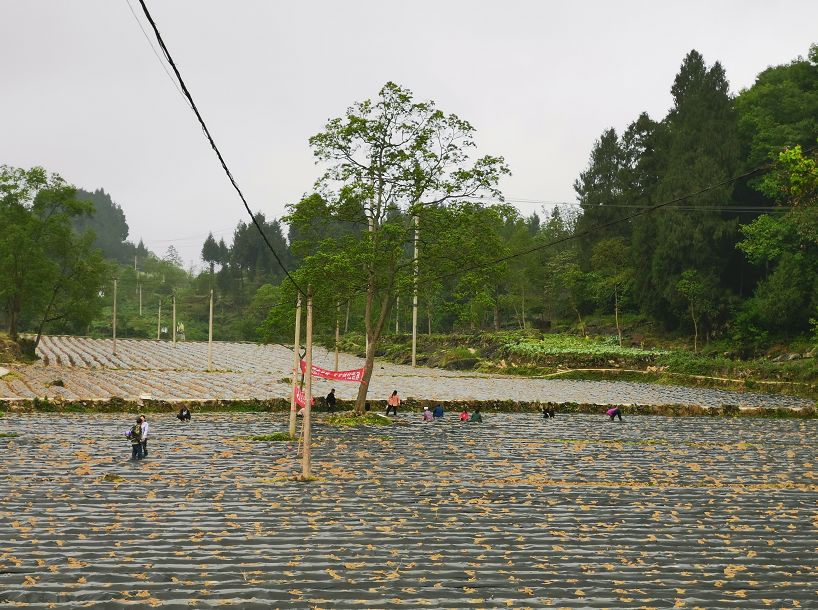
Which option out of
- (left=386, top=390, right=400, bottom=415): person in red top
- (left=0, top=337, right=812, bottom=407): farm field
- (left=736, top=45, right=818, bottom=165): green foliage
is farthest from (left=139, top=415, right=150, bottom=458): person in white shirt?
(left=736, top=45, right=818, bottom=165): green foliage

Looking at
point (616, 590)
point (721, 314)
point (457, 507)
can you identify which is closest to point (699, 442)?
point (457, 507)

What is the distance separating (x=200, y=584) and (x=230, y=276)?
519 ft

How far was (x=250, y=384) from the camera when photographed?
59.1 metres

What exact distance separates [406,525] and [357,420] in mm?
21383

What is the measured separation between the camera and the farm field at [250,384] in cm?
4950

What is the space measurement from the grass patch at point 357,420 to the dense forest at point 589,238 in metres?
3.92

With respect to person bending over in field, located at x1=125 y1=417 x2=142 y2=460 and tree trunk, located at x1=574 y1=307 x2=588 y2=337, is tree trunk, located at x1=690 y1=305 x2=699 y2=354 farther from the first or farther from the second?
person bending over in field, located at x1=125 y1=417 x2=142 y2=460

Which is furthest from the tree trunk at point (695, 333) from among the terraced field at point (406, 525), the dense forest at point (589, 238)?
the terraced field at point (406, 525)

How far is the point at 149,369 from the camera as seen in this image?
2820 inches

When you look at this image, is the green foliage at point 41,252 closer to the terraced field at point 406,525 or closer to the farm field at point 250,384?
the farm field at point 250,384

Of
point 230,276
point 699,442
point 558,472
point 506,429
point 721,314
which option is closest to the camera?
point 558,472

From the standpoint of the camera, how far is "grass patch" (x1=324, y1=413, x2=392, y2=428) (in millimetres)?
38188

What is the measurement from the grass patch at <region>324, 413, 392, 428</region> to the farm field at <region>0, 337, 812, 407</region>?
365 inches

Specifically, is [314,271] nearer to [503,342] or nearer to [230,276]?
[503,342]
